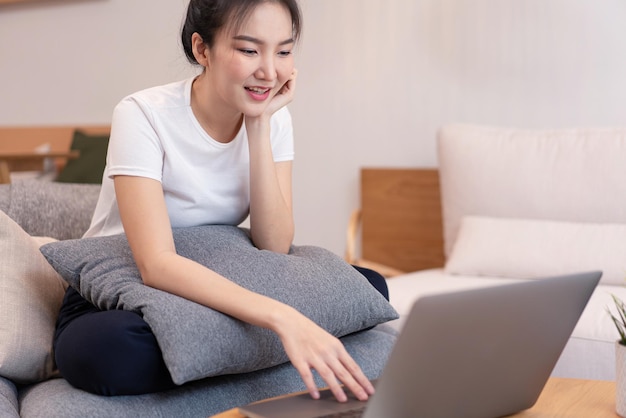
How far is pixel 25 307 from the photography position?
159 centimetres

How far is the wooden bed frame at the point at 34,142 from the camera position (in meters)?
4.05

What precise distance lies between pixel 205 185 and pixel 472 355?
85 centimetres

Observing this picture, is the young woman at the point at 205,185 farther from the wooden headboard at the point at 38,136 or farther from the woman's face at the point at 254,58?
the wooden headboard at the point at 38,136

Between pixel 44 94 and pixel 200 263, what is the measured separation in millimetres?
3419

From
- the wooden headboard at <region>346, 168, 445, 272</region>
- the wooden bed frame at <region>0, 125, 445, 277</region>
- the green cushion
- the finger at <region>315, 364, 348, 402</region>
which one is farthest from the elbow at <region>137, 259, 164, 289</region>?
the green cushion

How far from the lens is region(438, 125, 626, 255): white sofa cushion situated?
2705mm

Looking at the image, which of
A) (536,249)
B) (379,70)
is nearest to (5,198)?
(536,249)

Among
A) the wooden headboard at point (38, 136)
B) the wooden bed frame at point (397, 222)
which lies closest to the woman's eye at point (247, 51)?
the wooden bed frame at point (397, 222)

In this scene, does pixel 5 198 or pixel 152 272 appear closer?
pixel 152 272

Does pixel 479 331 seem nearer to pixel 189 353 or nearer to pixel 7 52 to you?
pixel 189 353

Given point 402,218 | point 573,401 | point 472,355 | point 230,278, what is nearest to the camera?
point 472,355

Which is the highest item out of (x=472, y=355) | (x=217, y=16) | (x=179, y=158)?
(x=217, y=16)

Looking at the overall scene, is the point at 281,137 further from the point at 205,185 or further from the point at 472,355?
the point at 472,355

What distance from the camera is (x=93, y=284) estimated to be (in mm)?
1471
